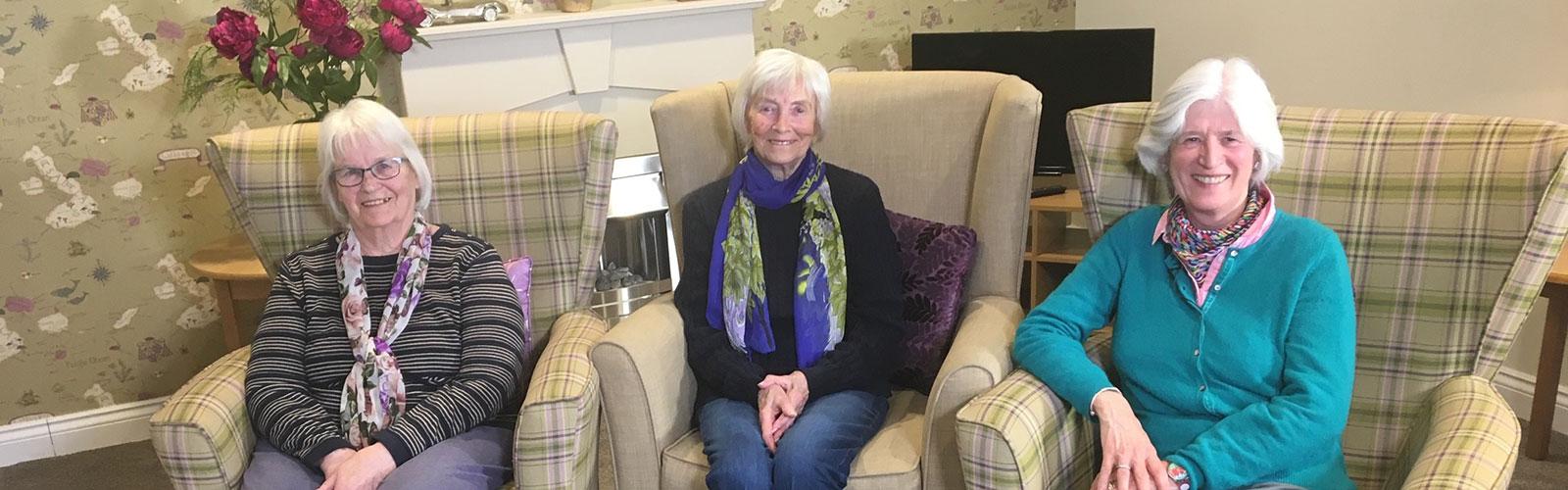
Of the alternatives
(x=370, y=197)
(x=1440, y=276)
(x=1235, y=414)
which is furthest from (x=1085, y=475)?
(x=370, y=197)

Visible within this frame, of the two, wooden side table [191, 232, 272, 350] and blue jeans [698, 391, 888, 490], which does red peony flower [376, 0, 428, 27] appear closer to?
wooden side table [191, 232, 272, 350]

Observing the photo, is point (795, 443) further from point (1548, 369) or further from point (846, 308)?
point (1548, 369)

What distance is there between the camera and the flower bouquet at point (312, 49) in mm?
2447

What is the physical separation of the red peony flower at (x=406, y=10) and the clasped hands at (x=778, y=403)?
124 centimetres

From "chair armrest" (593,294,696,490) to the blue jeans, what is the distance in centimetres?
7

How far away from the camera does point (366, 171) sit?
1950mm

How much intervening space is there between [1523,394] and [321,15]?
9.40 feet

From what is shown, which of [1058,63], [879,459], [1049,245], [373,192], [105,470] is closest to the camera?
[879,459]

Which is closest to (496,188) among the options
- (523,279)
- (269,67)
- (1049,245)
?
(523,279)

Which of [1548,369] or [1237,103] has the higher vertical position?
[1237,103]

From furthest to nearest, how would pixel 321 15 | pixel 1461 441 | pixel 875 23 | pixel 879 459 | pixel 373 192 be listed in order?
pixel 875 23, pixel 321 15, pixel 373 192, pixel 879 459, pixel 1461 441

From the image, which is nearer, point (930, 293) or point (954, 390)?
point (954, 390)

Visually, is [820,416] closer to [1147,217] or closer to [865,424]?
[865,424]

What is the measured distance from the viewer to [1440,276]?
172 cm
